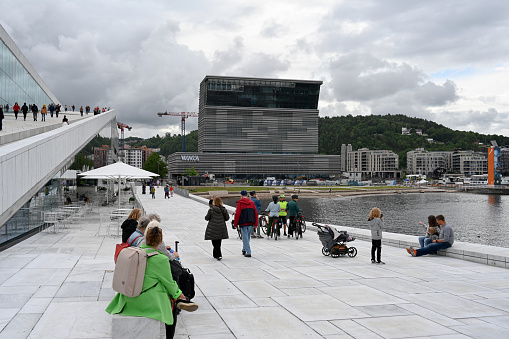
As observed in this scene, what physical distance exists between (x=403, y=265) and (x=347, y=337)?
5560 mm

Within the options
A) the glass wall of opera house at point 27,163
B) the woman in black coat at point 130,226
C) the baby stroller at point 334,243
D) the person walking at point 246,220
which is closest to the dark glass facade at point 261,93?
the glass wall of opera house at point 27,163

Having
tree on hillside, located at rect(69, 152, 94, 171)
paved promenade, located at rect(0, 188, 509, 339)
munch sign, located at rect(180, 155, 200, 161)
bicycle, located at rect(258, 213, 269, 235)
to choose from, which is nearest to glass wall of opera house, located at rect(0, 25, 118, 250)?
paved promenade, located at rect(0, 188, 509, 339)

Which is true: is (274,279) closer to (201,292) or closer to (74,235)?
(201,292)

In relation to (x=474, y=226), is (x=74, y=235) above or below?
above

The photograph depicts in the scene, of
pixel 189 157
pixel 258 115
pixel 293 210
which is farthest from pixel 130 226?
pixel 258 115

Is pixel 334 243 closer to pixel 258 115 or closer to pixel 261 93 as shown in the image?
pixel 258 115

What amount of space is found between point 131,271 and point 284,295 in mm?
3926

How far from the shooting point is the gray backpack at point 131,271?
4.36m

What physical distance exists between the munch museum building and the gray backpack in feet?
477

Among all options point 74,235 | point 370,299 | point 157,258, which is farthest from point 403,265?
point 74,235

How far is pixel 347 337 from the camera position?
5.58 meters

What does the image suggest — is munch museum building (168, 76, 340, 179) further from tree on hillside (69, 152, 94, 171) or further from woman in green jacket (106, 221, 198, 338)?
woman in green jacket (106, 221, 198, 338)

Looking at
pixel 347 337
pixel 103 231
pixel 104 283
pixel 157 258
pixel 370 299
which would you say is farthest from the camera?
pixel 103 231

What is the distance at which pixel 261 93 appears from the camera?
514 ft
